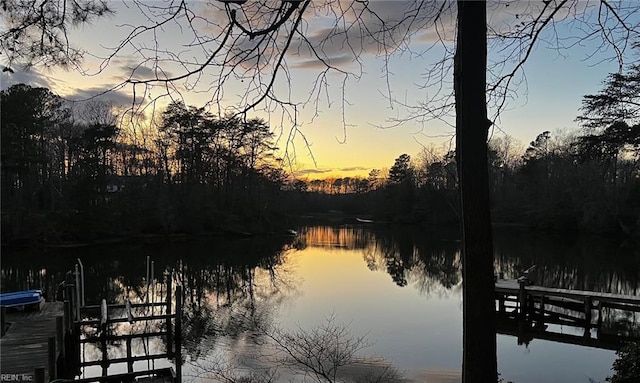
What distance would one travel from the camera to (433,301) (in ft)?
55.3

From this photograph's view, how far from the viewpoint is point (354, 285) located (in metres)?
19.5

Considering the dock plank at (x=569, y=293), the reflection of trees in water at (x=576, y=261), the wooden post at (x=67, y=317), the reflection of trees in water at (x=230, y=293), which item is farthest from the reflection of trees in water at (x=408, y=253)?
the wooden post at (x=67, y=317)

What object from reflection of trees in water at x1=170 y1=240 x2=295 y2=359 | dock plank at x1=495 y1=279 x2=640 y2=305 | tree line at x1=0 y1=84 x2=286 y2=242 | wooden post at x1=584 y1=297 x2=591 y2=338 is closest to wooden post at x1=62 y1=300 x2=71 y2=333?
reflection of trees in water at x1=170 y1=240 x2=295 y2=359

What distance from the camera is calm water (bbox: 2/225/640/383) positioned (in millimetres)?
10922

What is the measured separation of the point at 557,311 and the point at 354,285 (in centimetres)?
764

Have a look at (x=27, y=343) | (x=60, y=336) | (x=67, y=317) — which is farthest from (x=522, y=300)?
(x=27, y=343)

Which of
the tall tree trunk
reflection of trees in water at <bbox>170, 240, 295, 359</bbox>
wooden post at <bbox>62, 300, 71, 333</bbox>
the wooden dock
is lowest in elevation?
reflection of trees in water at <bbox>170, 240, 295, 359</bbox>

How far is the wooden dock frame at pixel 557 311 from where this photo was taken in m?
11.4

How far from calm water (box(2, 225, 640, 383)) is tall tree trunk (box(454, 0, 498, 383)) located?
7.98 meters

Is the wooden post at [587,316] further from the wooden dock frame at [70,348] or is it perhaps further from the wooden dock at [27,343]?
the wooden dock at [27,343]

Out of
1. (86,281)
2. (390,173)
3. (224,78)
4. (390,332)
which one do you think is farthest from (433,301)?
(390,173)

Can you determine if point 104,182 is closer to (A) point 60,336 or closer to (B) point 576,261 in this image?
(A) point 60,336

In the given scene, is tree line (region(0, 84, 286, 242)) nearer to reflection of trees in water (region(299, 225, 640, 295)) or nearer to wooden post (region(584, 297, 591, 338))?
reflection of trees in water (region(299, 225, 640, 295))

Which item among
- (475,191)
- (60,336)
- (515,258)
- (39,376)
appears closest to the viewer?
(475,191)
